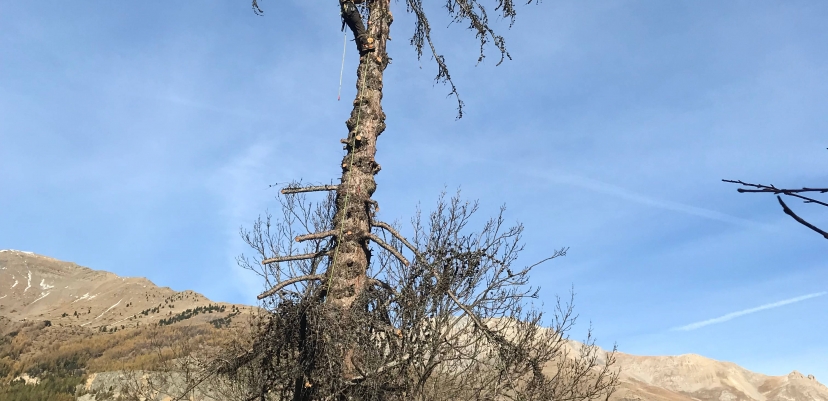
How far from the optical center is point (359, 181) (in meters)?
5.49

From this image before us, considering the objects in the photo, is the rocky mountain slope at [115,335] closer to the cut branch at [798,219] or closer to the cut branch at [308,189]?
the cut branch at [308,189]

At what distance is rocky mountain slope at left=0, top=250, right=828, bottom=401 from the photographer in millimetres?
33375

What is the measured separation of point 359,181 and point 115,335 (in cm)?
4308

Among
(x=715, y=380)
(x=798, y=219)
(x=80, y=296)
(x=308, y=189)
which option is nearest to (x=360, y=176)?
(x=308, y=189)

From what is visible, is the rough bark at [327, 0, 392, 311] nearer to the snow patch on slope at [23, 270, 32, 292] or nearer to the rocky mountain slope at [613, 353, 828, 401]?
the rocky mountain slope at [613, 353, 828, 401]

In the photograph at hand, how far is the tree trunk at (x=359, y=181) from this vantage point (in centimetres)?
518

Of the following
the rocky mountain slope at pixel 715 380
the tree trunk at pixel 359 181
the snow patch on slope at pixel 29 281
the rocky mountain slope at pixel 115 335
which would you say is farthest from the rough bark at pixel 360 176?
the snow patch on slope at pixel 29 281

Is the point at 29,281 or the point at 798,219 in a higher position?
the point at 29,281

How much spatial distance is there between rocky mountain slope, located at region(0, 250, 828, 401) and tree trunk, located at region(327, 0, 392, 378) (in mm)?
8861

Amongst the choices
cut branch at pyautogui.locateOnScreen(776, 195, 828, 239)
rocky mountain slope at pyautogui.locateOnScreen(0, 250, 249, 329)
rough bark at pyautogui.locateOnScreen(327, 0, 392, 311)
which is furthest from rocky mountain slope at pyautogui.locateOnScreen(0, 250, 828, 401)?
cut branch at pyautogui.locateOnScreen(776, 195, 828, 239)

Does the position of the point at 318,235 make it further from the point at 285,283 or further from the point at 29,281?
the point at 29,281

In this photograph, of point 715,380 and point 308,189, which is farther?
point 715,380

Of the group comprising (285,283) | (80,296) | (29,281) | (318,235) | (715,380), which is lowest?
(285,283)

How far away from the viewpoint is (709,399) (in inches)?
2852
